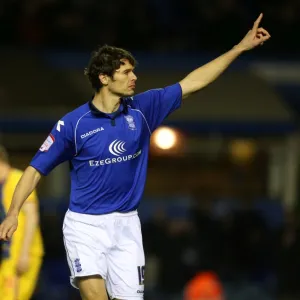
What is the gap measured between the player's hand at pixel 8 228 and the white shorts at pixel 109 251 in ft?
2.13

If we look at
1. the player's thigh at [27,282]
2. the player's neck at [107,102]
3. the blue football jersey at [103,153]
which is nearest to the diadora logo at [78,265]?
A: the blue football jersey at [103,153]

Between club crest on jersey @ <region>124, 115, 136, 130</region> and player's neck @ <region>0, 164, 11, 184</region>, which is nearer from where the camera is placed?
club crest on jersey @ <region>124, 115, 136, 130</region>

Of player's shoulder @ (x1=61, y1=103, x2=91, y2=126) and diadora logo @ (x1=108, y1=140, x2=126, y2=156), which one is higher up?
player's shoulder @ (x1=61, y1=103, x2=91, y2=126)

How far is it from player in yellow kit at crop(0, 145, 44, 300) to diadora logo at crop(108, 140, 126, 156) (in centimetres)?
186

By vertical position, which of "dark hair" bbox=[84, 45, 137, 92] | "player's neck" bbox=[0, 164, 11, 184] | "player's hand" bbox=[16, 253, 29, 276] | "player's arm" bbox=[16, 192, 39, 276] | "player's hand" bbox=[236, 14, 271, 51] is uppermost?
"player's hand" bbox=[236, 14, 271, 51]

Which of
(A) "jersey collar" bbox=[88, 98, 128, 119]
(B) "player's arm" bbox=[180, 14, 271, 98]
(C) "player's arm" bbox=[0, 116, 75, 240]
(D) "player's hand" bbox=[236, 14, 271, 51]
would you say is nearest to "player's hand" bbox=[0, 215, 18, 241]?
(C) "player's arm" bbox=[0, 116, 75, 240]

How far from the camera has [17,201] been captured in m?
7.79

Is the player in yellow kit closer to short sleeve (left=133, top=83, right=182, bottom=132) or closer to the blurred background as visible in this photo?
short sleeve (left=133, top=83, right=182, bottom=132)

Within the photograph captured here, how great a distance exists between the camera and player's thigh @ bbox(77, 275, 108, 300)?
8023 mm

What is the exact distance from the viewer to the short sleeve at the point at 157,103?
8273mm

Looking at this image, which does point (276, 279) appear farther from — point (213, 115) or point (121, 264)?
point (121, 264)

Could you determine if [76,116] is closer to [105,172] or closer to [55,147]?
[55,147]

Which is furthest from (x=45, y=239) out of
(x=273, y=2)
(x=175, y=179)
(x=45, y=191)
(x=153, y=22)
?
(x=273, y=2)

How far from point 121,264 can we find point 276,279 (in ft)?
26.5
